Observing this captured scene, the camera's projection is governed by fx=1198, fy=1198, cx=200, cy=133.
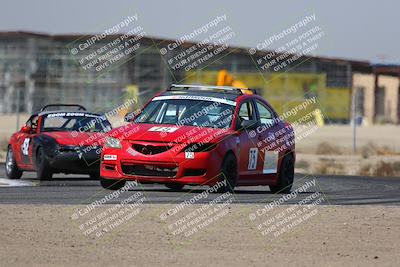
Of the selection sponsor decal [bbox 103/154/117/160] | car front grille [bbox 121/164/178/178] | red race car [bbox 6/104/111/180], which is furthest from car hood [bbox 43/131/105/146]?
car front grille [bbox 121/164/178/178]

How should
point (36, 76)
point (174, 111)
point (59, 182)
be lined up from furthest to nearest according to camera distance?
point (36, 76) < point (59, 182) < point (174, 111)

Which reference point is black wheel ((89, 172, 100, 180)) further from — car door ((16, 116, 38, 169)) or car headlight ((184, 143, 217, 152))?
car headlight ((184, 143, 217, 152))

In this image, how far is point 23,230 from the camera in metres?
12.9

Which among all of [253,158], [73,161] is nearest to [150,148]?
[253,158]

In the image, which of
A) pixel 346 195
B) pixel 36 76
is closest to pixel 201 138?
pixel 346 195

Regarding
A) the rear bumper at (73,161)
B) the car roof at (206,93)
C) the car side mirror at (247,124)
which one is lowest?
the rear bumper at (73,161)

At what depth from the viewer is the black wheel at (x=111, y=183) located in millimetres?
18297

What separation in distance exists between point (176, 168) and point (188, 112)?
145cm

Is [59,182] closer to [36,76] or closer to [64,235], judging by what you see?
[64,235]

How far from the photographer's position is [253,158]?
62.0 ft

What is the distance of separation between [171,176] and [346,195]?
12.0 ft

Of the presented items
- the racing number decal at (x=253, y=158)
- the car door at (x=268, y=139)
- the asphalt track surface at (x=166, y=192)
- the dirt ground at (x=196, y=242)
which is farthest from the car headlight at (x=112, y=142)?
the dirt ground at (x=196, y=242)

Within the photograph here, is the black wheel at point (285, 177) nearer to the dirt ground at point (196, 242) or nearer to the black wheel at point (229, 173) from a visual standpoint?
the black wheel at point (229, 173)

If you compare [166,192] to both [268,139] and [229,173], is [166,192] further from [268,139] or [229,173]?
[268,139]
